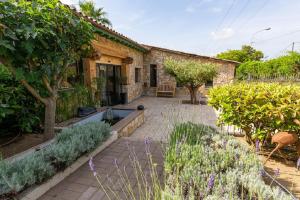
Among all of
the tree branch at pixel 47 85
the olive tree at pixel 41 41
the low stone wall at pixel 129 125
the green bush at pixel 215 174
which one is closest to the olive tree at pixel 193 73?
the low stone wall at pixel 129 125

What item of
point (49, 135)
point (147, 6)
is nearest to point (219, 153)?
point (49, 135)

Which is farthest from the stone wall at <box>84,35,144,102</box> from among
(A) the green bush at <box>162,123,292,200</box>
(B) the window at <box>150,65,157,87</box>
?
(A) the green bush at <box>162,123,292,200</box>

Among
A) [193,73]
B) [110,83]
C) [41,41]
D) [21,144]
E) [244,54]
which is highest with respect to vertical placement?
[244,54]

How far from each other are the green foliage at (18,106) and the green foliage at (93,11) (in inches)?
543

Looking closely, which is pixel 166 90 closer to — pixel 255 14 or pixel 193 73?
pixel 193 73

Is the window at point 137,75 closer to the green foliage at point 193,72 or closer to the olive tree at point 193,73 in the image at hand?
the olive tree at point 193,73

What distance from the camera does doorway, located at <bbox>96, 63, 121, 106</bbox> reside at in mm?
7922

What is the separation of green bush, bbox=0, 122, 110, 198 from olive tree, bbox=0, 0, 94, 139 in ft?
3.25

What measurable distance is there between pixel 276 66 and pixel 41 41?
58.3 ft

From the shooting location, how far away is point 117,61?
9.12 metres

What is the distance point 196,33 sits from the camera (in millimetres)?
13688

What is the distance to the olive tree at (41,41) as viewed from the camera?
97.4 inches

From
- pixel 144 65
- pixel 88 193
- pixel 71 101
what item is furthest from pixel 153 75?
pixel 88 193

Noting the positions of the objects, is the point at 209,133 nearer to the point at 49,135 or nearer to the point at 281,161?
the point at 281,161
